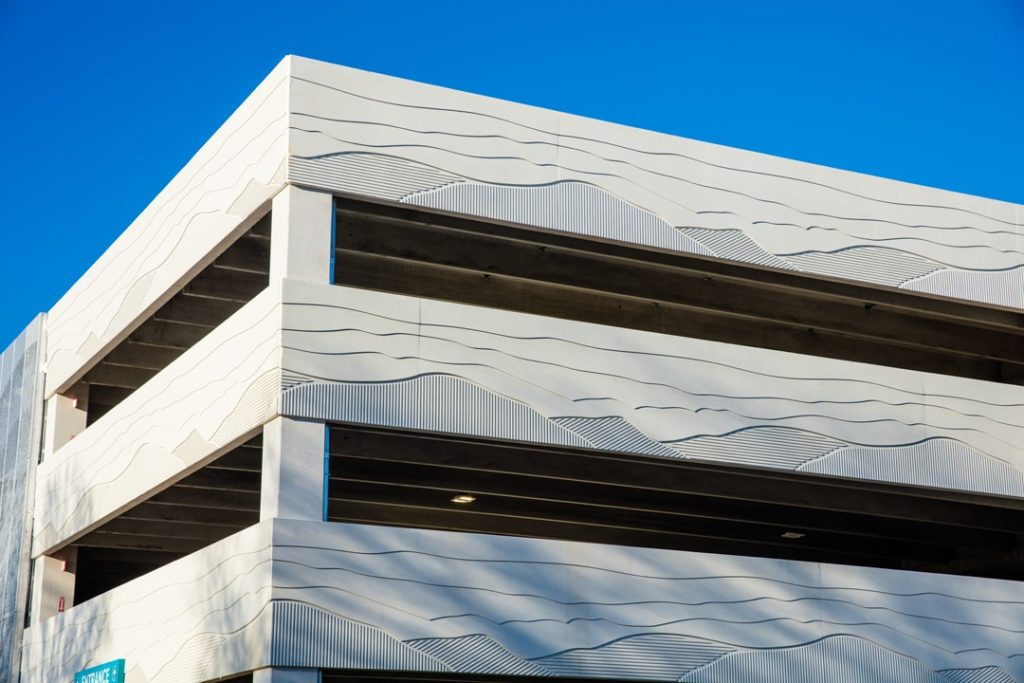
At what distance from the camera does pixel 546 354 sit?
1494cm

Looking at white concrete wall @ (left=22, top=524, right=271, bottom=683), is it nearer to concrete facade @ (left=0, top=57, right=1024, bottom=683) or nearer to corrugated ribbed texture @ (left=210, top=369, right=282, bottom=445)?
concrete facade @ (left=0, top=57, right=1024, bottom=683)

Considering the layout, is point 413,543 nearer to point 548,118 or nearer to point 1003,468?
point 548,118

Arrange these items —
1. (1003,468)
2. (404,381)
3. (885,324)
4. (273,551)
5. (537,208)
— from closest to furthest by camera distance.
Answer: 1. (273,551)
2. (404,381)
3. (537,208)
4. (1003,468)
5. (885,324)

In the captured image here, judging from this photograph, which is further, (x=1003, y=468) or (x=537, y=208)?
(x=1003, y=468)

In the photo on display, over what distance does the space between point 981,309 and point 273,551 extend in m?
9.94

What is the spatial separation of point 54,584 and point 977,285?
1338 centimetres

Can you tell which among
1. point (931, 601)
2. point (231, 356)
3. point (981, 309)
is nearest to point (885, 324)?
point (981, 309)

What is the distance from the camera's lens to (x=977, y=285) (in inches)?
697

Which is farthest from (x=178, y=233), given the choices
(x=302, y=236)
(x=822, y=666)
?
(x=822, y=666)

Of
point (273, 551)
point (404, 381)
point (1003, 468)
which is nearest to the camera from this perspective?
point (273, 551)

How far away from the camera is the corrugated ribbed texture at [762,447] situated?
50.9 feet

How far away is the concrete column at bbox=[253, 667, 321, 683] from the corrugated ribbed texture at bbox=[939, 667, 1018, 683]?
7.21m

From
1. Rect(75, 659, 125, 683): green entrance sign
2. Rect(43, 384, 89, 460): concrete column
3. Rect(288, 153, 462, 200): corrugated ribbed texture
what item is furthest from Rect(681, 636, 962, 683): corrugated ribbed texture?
Rect(43, 384, 89, 460): concrete column

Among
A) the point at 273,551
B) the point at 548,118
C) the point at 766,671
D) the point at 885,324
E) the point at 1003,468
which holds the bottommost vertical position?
the point at 766,671
